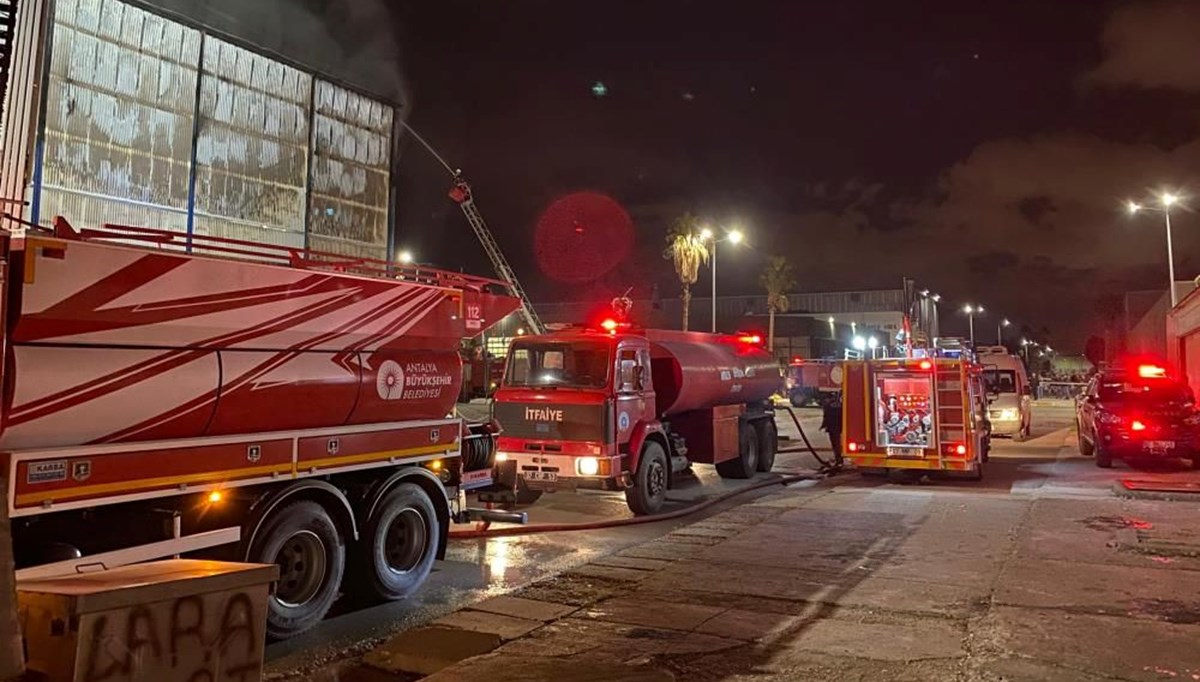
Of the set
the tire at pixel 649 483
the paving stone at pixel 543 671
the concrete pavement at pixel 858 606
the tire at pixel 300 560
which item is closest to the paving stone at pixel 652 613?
the concrete pavement at pixel 858 606

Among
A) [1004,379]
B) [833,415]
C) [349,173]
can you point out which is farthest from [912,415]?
[349,173]

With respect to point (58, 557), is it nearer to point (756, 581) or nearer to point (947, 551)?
point (756, 581)

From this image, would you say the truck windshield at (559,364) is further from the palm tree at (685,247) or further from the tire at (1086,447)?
the palm tree at (685,247)

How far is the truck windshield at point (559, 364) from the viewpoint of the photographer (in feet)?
38.5

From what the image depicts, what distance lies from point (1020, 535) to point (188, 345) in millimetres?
9277

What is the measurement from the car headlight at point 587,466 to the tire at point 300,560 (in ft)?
15.1

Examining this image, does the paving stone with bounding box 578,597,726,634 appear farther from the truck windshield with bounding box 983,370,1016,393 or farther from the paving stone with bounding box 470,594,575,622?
the truck windshield with bounding box 983,370,1016,393

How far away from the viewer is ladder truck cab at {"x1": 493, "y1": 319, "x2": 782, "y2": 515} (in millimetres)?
11383

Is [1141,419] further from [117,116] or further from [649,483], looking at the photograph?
[117,116]

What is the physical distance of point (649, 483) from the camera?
12.4 m

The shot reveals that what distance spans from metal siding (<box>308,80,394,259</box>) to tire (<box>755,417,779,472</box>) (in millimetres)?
9536

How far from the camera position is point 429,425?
319 inches

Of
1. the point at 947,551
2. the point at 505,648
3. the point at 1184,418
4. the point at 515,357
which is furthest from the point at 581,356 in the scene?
the point at 1184,418

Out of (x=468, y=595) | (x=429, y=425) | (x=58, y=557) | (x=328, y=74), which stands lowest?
(x=468, y=595)
